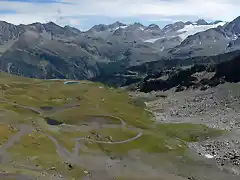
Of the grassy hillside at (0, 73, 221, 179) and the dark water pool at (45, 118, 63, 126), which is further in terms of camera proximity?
the dark water pool at (45, 118, 63, 126)

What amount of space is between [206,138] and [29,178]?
295ft

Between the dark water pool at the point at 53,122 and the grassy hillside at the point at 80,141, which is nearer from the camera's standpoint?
the grassy hillside at the point at 80,141

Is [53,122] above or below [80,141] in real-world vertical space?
below

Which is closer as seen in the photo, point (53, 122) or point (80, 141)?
point (80, 141)

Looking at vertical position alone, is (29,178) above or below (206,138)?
above

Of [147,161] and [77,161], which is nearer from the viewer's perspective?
[77,161]

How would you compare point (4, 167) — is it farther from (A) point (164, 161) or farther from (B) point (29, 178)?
(A) point (164, 161)

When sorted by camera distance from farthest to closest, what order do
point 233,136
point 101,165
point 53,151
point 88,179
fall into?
point 233,136 < point 53,151 < point 101,165 < point 88,179

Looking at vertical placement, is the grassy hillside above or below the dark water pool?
above

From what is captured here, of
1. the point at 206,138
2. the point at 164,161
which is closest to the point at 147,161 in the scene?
the point at 164,161

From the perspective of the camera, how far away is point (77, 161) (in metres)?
114

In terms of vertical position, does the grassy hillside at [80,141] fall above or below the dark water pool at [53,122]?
above

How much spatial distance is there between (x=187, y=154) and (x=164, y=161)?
12.7 metres

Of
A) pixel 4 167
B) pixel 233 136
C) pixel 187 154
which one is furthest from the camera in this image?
pixel 233 136
